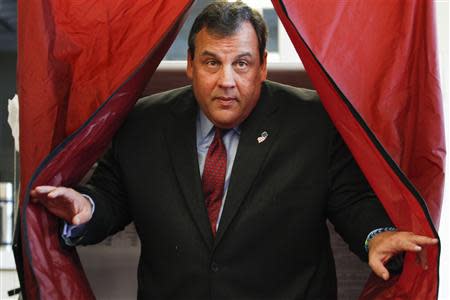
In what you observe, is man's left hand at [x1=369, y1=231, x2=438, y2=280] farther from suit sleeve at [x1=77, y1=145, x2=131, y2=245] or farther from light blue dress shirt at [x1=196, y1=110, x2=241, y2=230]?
suit sleeve at [x1=77, y1=145, x2=131, y2=245]

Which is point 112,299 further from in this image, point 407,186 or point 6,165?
point 407,186

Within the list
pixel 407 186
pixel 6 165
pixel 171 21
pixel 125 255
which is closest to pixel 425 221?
pixel 407 186

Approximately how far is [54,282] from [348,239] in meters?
0.74

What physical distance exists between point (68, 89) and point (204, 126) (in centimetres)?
44

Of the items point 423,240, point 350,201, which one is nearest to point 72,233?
point 350,201

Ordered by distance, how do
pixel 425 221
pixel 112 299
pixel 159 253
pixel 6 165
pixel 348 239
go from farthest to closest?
1. pixel 6 165
2. pixel 112 299
3. pixel 159 253
4. pixel 348 239
5. pixel 425 221

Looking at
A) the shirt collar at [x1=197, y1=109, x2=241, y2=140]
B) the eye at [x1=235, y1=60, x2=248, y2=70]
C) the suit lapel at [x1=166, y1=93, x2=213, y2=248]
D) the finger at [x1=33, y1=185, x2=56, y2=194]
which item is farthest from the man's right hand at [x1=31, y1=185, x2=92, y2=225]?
the eye at [x1=235, y1=60, x2=248, y2=70]

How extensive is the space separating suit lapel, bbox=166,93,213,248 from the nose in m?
0.22

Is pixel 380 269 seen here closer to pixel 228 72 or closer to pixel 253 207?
pixel 253 207

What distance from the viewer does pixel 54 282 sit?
1.44 metres

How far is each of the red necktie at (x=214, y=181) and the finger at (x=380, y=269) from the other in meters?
0.48

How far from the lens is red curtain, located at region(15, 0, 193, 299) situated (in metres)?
1.39

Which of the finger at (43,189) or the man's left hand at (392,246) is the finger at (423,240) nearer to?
the man's left hand at (392,246)

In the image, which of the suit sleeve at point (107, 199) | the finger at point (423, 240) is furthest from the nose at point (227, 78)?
the finger at point (423, 240)
